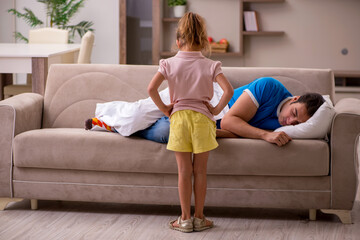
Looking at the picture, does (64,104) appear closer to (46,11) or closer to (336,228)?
(336,228)

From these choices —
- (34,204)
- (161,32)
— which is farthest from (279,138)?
(161,32)

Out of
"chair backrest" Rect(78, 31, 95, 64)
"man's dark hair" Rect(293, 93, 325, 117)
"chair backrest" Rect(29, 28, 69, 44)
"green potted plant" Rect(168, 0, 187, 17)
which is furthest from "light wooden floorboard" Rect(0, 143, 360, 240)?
"green potted plant" Rect(168, 0, 187, 17)

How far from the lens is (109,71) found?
3.16 meters

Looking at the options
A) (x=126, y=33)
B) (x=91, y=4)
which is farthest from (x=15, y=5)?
(x=126, y=33)

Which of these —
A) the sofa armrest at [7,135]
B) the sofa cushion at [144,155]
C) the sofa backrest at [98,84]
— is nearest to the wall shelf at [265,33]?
the sofa backrest at [98,84]

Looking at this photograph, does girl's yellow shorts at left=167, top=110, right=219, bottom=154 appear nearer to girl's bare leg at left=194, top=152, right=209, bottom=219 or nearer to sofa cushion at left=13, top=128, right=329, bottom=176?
girl's bare leg at left=194, top=152, right=209, bottom=219

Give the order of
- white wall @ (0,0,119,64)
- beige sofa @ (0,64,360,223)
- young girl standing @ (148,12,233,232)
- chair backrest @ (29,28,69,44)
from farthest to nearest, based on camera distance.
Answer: white wall @ (0,0,119,64) < chair backrest @ (29,28,69,44) < beige sofa @ (0,64,360,223) < young girl standing @ (148,12,233,232)

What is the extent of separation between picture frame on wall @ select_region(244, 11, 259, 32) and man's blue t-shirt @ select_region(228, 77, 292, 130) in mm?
3534

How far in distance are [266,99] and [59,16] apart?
466cm

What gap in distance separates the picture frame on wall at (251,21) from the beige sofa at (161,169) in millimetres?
3524

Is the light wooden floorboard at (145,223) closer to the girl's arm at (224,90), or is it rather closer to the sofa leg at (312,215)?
the sofa leg at (312,215)

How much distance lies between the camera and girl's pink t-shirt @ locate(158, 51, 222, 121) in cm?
233

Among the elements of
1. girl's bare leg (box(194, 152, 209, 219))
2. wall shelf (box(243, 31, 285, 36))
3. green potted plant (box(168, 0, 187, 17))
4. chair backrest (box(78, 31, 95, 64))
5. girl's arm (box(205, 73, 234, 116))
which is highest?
green potted plant (box(168, 0, 187, 17))

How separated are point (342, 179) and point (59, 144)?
134 centimetres
